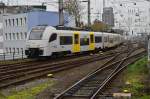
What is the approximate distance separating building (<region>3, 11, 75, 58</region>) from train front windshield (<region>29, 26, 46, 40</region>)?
105ft

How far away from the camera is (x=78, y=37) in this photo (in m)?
41.5

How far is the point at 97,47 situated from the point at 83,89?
113 feet

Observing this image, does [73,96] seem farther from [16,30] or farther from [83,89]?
[16,30]

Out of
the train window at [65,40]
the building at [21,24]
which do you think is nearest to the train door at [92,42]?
the train window at [65,40]

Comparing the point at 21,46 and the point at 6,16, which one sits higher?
the point at 6,16

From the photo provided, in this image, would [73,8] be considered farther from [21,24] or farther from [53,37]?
[53,37]

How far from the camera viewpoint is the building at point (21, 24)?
6900 cm

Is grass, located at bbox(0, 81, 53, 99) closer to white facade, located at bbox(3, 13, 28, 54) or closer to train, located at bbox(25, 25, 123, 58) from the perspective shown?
train, located at bbox(25, 25, 123, 58)

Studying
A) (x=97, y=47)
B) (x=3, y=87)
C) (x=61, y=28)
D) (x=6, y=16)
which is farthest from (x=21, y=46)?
(x=3, y=87)

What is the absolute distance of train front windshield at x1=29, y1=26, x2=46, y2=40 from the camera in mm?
34225

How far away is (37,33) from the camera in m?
34.5

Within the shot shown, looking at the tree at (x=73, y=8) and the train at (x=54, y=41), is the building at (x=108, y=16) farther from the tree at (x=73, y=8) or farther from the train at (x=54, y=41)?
the train at (x=54, y=41)

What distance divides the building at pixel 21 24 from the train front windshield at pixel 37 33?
32.1 m

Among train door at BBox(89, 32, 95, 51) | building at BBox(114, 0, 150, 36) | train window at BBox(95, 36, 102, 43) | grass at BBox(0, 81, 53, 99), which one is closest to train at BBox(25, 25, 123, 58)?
train door at BBox(89, 32, 95, 51)
